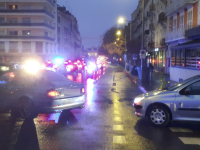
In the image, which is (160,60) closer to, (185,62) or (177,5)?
(177,5)

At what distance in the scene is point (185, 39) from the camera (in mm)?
21828

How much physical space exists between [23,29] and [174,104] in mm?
54234

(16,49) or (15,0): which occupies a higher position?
(15,0)

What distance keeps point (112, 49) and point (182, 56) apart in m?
55.0

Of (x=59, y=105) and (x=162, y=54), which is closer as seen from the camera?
(x=59, y=105)

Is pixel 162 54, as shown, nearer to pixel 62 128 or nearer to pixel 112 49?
pixel 62 128

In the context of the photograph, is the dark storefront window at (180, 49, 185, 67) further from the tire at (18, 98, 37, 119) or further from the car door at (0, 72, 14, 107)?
the tire at (18, 98, 37, 119)

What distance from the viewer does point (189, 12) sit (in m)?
21.7

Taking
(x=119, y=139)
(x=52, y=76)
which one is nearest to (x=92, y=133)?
(x=119, y=139)

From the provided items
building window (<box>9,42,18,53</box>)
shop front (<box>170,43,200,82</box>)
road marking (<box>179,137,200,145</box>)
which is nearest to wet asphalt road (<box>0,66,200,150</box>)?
road marking (<box>179,137,200,145</box>)

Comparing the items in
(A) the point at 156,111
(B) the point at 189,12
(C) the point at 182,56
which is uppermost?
(B) the point at 189,12

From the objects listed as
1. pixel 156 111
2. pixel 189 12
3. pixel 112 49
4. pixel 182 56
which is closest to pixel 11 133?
pixel 156 111

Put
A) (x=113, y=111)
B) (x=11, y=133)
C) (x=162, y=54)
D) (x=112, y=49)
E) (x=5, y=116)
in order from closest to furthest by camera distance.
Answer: (x=11, y=133) < (x=5, y=116) < (x=113, y=111) < (x=162, y=54) < (x=112, y=49)

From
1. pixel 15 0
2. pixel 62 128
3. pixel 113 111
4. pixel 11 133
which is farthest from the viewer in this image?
pixel 15 0
